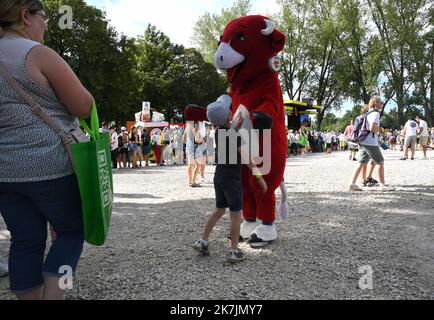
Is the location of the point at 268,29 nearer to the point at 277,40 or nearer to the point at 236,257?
the point at 277,40

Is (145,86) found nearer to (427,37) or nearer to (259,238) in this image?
(427,37)

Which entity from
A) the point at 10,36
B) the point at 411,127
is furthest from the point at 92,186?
the point at 411,127

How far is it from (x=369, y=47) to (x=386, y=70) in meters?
2.46

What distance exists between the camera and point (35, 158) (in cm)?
180

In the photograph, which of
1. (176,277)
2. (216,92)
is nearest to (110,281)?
(176,277)

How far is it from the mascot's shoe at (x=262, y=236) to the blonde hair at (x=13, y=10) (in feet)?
8.81

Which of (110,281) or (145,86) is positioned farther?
Answer: (145,86)

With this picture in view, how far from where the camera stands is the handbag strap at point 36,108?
1.75 metres

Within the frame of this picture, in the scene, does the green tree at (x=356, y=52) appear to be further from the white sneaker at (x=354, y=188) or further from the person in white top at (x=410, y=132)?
the white sneaker at (x=354, y=188)

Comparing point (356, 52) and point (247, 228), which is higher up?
point (356, 52)

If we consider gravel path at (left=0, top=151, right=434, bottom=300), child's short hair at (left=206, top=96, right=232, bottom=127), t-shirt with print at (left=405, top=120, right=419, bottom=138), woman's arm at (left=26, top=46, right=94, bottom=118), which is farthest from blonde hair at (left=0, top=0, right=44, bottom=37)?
t-shirt with print at (left=405, top=120, right=419, bottom=138)

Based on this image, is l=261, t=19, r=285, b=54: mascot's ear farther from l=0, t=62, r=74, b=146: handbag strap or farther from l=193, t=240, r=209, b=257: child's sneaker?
l=0, t=62, r=74, b=146: handbag strap

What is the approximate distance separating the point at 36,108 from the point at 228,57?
230 centimetres

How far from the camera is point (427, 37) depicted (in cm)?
3173
